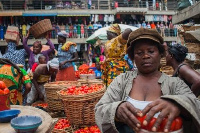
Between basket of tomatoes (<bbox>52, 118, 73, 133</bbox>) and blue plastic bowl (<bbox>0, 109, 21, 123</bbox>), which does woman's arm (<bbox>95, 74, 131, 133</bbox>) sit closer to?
blue plastic bowl (<bbox>0, 109, 21, 123</bbox>)

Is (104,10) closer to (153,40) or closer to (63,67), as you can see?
(63,67)

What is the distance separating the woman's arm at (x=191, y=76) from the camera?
7.78 feet

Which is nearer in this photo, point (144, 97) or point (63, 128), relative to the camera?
point (144, 97)

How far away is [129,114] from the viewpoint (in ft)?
4.40

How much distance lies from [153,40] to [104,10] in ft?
72.3

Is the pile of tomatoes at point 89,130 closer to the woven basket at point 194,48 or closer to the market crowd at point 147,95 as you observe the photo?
the market crowd at point 147,95

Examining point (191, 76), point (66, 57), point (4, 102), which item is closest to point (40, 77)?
point (66, 57)

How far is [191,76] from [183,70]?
5.4 inches

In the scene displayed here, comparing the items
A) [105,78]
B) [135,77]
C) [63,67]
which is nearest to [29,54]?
[63,67]

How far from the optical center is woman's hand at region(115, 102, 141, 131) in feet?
4.27

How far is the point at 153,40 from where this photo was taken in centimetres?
162

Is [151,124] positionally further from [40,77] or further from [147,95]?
[40,77]

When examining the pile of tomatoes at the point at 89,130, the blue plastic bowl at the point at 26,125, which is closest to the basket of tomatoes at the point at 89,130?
the pile of tomatoes at the point at 89,130

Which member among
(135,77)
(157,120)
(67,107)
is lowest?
(67,107)
